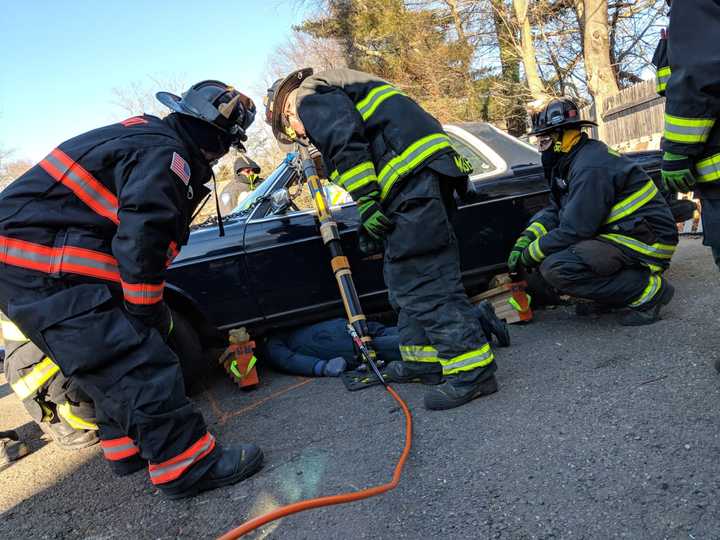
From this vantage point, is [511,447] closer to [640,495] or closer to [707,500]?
[640,495]

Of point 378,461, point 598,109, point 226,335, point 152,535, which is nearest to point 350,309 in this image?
point 226,335

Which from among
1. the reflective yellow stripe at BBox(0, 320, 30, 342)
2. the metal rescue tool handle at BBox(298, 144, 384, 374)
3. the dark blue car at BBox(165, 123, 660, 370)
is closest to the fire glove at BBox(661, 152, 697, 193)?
the dark blue car at BBox(165, 123, 660, 370)

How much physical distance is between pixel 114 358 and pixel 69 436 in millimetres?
1318

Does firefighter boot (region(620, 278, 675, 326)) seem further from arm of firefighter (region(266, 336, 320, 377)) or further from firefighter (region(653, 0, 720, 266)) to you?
arm of firefighter (region(266, 336, 320, 377))

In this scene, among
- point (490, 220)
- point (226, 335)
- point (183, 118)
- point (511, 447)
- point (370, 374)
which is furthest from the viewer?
point (490, 220)

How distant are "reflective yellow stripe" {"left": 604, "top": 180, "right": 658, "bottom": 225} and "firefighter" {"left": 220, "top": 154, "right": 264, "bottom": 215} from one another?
11.6 ft

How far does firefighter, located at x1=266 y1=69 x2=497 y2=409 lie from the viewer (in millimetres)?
2541

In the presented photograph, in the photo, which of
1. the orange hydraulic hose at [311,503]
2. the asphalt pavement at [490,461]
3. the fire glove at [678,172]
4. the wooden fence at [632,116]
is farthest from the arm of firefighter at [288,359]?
the wooden fence at [632,116]

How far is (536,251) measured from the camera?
3.40m

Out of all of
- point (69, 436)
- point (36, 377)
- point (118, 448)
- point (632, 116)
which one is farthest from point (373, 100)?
point (632, 116)

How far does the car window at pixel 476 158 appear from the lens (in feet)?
13.0

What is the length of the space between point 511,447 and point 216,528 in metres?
1.22

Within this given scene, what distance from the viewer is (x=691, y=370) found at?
2480mm

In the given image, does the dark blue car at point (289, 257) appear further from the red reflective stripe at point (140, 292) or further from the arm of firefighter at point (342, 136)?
the red reflective stripe at point (140, 292)
